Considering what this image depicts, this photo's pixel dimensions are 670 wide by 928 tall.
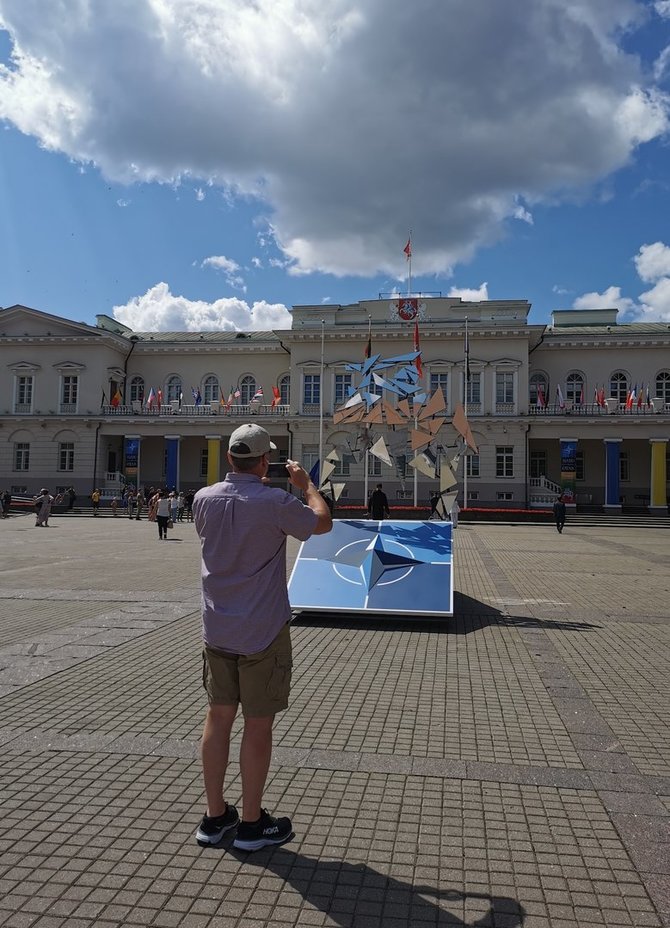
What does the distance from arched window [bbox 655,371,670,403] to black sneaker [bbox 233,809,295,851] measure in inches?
1827

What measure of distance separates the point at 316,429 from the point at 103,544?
77.4 ft

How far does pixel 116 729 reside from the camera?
4984mm

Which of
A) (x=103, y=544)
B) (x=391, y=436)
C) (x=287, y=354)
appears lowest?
(x=103, y=544)

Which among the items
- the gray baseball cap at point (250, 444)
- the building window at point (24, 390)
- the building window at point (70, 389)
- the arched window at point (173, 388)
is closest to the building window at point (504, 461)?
the arched window at point (173, 388)

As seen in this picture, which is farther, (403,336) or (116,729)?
(403,336)

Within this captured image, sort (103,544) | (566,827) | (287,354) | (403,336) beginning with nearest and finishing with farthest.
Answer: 1. (566,827)
2. (103,544)
3. (403,336)
4. (287,354)

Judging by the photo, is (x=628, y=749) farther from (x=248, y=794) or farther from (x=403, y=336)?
(x=403, y=336)

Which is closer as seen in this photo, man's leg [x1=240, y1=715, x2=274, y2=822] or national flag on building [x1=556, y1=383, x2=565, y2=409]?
man's leg [x1=240, y1=715, x2=274, y2=822]

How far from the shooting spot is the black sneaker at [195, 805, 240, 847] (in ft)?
11.1

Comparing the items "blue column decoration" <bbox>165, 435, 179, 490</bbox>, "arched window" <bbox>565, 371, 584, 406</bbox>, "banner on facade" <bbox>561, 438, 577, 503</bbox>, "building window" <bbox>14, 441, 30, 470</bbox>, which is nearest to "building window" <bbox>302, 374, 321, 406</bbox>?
"blue column decoration" <bbox>165, 435, 179, 490</bbox>

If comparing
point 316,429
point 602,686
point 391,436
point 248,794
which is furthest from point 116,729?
point 316,429

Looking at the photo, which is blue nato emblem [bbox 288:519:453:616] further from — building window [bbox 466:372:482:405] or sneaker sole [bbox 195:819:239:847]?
building window [bbox 466:372:482:405]

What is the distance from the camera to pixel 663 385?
146ft

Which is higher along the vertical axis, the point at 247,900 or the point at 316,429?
the point at 316,429
